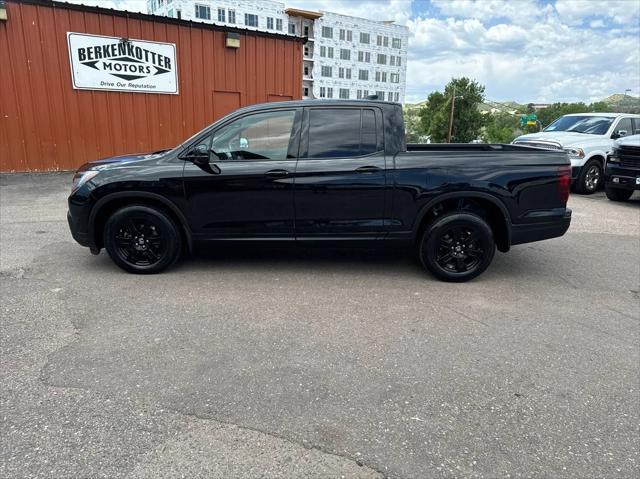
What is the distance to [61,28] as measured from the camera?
11289 mm

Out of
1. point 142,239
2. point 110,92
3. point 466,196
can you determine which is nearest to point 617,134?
point 466,196

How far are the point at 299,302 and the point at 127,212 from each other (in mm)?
2031

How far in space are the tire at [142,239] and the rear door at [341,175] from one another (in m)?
Result: 1.35

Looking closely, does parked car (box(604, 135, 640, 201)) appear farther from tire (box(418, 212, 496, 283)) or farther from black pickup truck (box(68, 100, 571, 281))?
tire (box(418, 212, 496, 283))

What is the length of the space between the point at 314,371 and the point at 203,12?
256ft

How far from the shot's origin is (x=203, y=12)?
70250 mm

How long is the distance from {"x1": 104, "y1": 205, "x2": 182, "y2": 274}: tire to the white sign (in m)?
8.94

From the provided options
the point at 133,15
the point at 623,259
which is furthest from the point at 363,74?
the point at 623,259

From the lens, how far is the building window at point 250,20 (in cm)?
7362

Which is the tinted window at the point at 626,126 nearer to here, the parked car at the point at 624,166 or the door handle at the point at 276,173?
the parked car at the point at 624,166

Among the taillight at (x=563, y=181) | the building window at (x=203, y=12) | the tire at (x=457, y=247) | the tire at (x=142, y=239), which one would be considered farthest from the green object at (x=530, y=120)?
the building window at (x=203, y=12)

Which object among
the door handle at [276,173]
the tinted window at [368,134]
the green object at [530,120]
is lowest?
the door handle at [276,173]

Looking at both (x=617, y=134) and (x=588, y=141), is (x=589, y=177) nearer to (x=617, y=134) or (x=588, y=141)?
(x=588, y=141)

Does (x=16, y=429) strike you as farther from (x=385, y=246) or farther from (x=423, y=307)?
(x=385, y=246)
